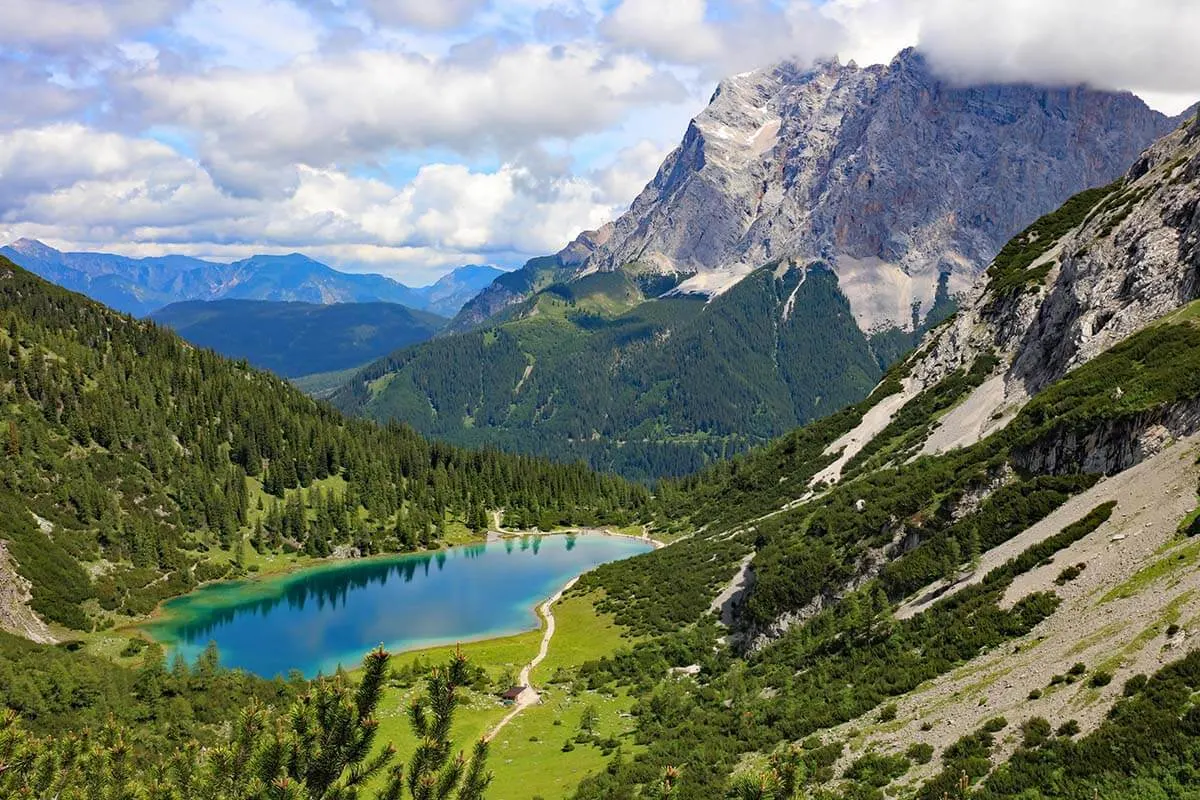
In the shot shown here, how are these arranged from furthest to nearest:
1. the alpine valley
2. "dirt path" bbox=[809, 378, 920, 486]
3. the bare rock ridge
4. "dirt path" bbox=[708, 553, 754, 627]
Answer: "dirt path" bbox=[809, 378, 920, 486] → "dirt path" bbox=[708, 553, 754, 627] → the bare rock ridge → the alpine valley

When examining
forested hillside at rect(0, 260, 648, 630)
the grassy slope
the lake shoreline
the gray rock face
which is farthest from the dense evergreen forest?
forested hillside at rect(0, 260, 648, 630)

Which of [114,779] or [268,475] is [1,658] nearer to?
[114,779]

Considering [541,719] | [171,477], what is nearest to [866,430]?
[541,719]

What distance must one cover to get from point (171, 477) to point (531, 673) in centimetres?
10491

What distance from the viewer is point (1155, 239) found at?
6250 cm

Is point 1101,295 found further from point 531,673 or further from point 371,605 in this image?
point 371,605

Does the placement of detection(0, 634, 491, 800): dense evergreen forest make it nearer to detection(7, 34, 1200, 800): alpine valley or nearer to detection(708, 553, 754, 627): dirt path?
detection(7, 34, 1200, 800): alpine valley


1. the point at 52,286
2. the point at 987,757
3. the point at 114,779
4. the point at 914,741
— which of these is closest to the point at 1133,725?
the point at 987,757

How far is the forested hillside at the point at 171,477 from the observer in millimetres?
113938

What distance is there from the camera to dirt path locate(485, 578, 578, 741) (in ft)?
183

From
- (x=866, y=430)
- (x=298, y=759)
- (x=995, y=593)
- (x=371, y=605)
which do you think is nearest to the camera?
(x=298, y=759)

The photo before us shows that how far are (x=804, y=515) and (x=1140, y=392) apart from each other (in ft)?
129

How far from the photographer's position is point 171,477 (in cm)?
14512

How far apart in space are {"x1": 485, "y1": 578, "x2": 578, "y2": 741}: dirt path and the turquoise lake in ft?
7.60
